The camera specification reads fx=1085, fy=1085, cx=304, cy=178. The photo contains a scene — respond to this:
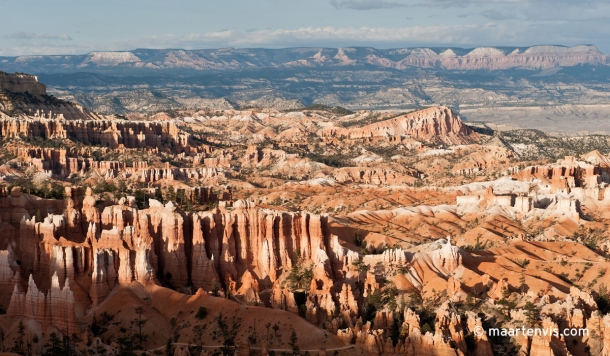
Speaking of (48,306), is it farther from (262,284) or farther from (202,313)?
(262,284)

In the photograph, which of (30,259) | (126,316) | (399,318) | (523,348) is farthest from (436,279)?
(30,259)

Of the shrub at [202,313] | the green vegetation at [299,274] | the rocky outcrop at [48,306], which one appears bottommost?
the green vegetation at [299,274]

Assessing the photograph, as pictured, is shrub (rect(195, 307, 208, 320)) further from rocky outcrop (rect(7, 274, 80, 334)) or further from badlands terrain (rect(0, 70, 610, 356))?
rocky outcrop (rect(7, 274, 80, 334))

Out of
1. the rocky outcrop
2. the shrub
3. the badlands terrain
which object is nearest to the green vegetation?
the badlands terrain

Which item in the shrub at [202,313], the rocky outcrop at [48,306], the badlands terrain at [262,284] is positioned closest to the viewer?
the badlands terrain at [262,284]

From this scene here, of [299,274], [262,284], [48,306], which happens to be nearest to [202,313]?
[48,306]

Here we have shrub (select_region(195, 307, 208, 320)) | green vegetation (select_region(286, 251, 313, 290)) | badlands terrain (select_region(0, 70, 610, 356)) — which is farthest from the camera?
green vegetation (select_region(286, 251, 313, 290))

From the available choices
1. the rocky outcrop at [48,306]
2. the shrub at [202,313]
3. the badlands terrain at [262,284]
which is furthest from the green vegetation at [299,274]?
the rocky outcrop at [48,306]

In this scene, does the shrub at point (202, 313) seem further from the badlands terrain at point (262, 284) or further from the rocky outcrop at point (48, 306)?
the rocky outcrop at point (48, 306)

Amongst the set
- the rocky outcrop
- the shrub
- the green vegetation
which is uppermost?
the rocky outcrop

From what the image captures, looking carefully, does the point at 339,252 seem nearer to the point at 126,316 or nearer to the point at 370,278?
the point at 370,278

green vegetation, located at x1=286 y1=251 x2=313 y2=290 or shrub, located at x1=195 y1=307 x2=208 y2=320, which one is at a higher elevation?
shrub, located at x1=195 y1=307 x2=208 y2=320

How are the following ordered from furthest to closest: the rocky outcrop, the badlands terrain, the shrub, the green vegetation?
1. the green vegetation
2. the shrub
3. the rocky outcrop
4. the badlands terrain
